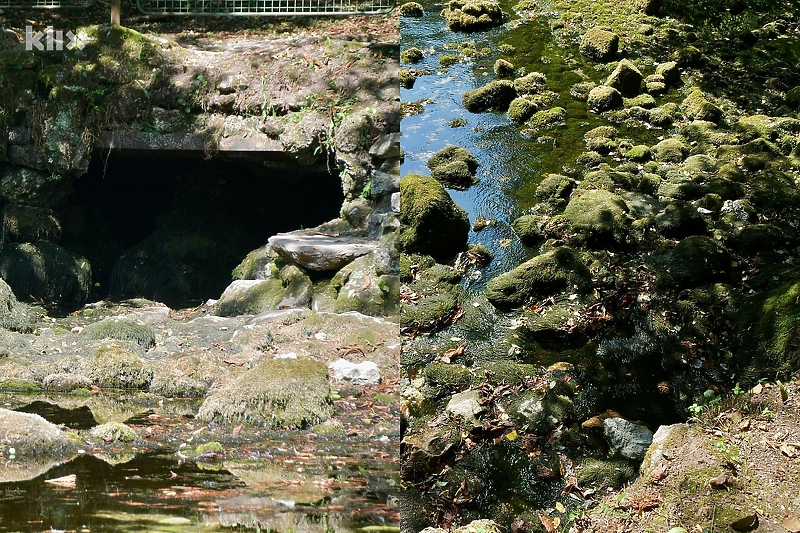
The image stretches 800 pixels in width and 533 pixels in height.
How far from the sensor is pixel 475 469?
4.15 m

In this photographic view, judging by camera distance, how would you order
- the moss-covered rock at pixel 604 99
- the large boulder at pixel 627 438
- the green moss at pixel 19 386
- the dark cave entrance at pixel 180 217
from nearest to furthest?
1. the large boulder at pixel 627 438
2. the green moss at pixel 19 386
3. the moss-covered rock at pixel 604 99
4. the dark cave entrance at pixel 180 217

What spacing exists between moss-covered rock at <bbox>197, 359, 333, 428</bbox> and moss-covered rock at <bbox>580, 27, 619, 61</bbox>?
4467 mm

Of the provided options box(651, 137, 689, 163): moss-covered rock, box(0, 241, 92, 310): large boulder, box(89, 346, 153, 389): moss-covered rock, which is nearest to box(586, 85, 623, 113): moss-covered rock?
box(651, 137, 689, 163): moss-covered rock

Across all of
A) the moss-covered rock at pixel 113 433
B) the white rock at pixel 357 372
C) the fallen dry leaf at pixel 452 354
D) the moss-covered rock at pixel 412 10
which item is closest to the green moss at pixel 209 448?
the moss-covered rock at pixel 113 433

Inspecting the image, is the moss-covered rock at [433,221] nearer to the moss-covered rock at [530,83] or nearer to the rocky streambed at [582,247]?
the rocky streambed at [582,247]

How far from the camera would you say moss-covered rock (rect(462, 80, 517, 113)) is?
7.11 metres

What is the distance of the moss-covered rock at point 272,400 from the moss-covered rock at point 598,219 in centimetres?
205

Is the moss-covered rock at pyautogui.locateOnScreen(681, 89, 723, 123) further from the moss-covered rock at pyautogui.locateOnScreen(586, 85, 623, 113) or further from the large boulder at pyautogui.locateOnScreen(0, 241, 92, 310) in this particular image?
the large boulder at pyautogui.locateOnScreen(0, 241, 92, 310)

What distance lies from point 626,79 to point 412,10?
253 cm

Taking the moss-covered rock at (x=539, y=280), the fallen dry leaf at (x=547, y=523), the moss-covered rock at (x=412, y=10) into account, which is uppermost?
the moss-covered rock at (x=412, y=10)

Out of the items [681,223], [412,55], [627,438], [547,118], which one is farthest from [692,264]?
[412,55]

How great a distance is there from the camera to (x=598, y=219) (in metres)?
5.73

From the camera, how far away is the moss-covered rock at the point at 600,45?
8023mm

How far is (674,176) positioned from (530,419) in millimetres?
2914
